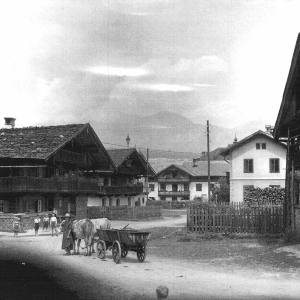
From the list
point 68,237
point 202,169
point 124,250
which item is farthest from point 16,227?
point 202,169

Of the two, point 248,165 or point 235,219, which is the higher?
point 248,165

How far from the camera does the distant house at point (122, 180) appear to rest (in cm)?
5672

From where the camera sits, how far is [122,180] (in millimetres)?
61938

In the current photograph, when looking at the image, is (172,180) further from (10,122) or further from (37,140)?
(37,140)

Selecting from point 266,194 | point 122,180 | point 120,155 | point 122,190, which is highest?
point 120,155

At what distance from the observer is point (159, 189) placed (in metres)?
84.7

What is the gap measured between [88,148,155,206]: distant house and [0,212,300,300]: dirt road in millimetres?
37610

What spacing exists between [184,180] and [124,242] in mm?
65803

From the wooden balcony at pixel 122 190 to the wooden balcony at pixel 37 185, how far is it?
449 inches

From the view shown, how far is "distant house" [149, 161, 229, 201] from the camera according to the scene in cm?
8188

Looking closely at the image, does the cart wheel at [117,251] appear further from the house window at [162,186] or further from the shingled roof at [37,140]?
the house window at [162,186]

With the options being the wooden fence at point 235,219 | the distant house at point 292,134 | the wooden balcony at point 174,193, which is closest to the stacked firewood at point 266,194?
the wooden fence at point 235,219

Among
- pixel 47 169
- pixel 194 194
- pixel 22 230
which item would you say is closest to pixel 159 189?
pixel 194 194

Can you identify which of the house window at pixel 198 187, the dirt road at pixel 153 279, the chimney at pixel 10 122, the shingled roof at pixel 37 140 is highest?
the chimney at pixel 10 122
